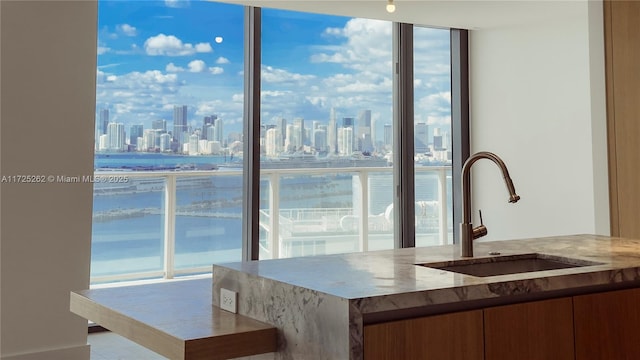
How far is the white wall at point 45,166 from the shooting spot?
11.9 ft

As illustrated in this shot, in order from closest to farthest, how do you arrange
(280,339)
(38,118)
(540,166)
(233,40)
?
(280,339), (38,118), (233,40), (540,166)

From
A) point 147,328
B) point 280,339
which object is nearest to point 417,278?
point 280,339

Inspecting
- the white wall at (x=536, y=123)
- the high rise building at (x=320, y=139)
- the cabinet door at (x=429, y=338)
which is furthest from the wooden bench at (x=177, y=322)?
the white wall at (x=536, y=123)

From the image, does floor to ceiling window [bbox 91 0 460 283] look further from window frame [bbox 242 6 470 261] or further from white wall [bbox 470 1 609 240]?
white wall [bbox 470 1 609 240]

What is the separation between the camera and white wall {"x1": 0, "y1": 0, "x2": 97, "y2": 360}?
362cm

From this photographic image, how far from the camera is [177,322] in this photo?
169cm

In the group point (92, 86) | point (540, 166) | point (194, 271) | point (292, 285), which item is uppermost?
point (92, 86)

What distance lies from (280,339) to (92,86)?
2797mm

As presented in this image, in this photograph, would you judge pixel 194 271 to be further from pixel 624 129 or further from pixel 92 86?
pixel 624 129

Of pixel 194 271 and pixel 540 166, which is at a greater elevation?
pixel 540 166

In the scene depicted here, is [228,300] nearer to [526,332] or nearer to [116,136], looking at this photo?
[526,332]

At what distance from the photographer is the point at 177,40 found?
525 centimetres

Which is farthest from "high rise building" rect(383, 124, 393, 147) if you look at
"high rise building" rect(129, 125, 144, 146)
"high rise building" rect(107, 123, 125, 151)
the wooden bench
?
the wooden bench

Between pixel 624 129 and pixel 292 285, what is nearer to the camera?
pixel 292 285
